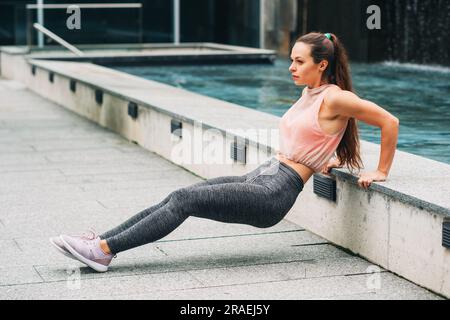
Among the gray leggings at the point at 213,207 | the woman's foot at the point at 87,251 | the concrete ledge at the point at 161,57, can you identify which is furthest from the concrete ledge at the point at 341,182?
the concrete ledge at the point at 161,57

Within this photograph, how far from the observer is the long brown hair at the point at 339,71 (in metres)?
5.85

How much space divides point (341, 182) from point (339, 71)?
0.77m

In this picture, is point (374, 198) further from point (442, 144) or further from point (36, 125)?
point (36, 125)

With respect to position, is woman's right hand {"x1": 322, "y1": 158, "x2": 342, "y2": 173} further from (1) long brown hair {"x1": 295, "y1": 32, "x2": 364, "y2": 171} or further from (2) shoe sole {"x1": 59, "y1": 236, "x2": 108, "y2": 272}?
(2) shoe sole {"x1": 59, "y1": 236, "x2": 108, "y2": 272}

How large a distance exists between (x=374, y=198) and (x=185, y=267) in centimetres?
123

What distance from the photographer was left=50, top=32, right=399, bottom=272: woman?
570cm

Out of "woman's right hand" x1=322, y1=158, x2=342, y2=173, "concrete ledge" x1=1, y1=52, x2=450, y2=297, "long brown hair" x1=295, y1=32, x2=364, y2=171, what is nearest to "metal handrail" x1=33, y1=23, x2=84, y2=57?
"concrete ledge" x1=1, y1=52, x2=450, y2=297

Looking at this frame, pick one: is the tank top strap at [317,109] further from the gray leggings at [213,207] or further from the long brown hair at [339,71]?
the gray leggings at [213,207]

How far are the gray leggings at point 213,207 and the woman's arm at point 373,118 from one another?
19.2 inches

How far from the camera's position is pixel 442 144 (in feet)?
29.9

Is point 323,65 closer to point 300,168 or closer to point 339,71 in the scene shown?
point 339,71

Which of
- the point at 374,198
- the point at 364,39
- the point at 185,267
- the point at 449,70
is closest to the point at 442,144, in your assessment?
the point at 374,198

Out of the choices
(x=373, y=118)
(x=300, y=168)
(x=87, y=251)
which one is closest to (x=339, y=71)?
(x=373, y=118)

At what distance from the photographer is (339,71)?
5.96m
